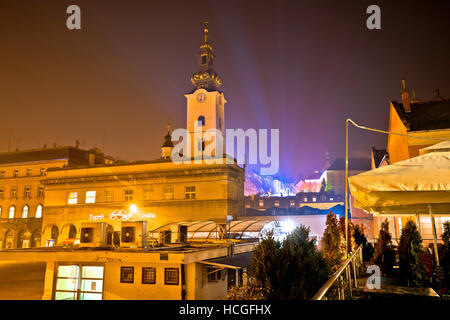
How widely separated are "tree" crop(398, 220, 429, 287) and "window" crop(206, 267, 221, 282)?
40.5 feet

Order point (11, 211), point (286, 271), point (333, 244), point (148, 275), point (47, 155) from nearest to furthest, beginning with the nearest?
1. point (286, 271)
2. point (333, 244)
3. point (148, 275)
4. point (11, 211)
5. point (47, 155)

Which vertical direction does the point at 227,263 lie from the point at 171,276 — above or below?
above

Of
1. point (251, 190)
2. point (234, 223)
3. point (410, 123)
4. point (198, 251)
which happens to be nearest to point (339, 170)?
point (251, 190)

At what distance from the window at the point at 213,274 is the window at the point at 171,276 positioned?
205cm

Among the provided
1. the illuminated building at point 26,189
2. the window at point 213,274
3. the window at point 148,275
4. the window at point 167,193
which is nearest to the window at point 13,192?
the illuminated building at point 26,189

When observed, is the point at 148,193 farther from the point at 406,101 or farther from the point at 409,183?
the point at 409,183

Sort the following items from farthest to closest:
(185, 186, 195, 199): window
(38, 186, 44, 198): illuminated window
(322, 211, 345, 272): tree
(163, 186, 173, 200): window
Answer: (38, 186, 44, 198): illuminated window
(163, 186, 173, 200): window
(185, 186, 195, 199): window
(322, 211, 345, 272): tree

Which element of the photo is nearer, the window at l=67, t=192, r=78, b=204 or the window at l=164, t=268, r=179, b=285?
the window at l=164, t=268, r=179, b=285

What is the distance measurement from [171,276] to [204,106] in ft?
118

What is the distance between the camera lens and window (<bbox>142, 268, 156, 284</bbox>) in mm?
19203

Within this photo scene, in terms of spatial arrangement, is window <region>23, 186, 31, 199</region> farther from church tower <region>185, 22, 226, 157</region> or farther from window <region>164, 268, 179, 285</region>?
window <region>164, 268, 179, 285</region>

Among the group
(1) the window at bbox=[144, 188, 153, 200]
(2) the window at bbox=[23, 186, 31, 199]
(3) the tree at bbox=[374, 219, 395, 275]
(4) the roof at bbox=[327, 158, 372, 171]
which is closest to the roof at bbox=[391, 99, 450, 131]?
(3) the tree at bbox=[374, 219, 395, 275]

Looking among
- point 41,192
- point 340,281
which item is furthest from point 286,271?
point 41,192

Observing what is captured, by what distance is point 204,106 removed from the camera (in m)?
51.7
